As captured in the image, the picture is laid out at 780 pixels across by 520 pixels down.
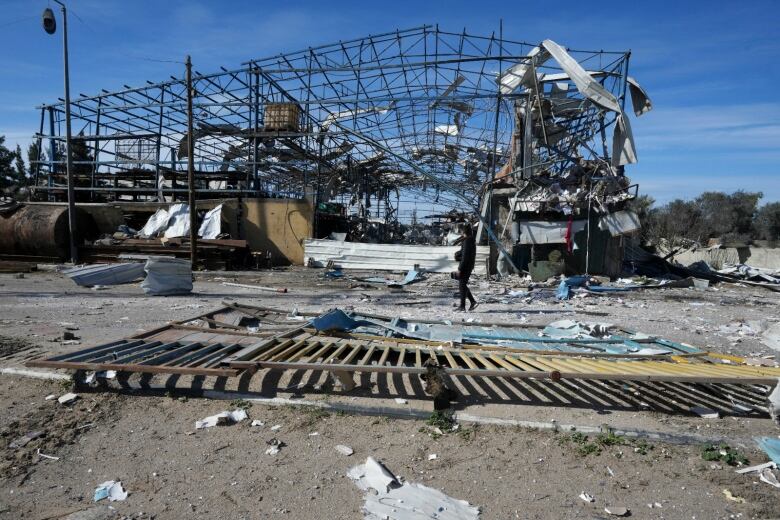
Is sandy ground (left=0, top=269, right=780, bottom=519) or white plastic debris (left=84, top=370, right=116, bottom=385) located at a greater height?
white plastic debris (left=84, top=370, right=116, bottom=385)

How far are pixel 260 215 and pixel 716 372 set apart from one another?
16.0m

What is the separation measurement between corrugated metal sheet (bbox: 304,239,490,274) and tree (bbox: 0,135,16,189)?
98.5ft

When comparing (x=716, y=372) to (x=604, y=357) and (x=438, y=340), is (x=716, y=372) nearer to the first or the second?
(x=604, y=357)

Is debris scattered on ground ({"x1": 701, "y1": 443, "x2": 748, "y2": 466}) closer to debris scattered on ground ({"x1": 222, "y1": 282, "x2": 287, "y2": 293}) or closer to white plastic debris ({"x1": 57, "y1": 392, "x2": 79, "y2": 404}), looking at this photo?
white plastic debris ({"x1": 57, "y1": 392, "x2": 79, "y2": 404})

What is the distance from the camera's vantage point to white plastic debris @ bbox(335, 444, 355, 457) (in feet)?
9.89

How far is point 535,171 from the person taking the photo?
1420 centimetres

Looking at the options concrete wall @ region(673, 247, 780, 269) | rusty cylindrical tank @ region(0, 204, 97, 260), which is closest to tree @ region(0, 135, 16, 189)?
rusty cylindrical tank @ region(0, 204, 97, 260)

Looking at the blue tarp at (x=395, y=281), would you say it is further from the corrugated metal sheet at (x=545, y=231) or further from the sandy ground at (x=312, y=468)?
the sandy ground at (x=312, y=468)

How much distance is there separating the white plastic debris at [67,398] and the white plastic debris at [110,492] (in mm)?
1406

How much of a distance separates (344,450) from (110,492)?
4.68 ft

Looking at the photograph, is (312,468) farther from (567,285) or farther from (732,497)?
(567,285)

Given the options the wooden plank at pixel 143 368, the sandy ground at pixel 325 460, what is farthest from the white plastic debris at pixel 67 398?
the wooden plank at pixel 143 368

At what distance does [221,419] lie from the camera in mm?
3398

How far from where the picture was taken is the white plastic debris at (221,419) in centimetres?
338
